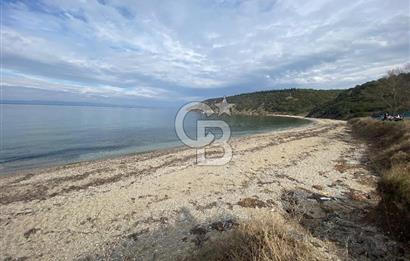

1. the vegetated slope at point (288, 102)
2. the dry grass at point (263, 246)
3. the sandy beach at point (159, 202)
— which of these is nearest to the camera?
the dry grass at point (263, 246)

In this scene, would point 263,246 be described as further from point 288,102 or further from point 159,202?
point 288,102

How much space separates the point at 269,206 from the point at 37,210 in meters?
8.45

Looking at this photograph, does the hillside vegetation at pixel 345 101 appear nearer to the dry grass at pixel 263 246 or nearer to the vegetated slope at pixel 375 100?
the vegetated slope at pixel 375 100

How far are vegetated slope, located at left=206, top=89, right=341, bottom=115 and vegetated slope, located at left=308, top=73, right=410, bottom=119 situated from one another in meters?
20.2

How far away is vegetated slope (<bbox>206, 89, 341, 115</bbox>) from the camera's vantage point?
11950cm

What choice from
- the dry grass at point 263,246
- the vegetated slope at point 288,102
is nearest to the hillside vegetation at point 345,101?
the vegetated slope at point 288,102

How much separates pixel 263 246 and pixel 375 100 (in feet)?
272

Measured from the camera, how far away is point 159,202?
975 centimetres

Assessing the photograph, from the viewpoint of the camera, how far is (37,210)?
9.74 metres

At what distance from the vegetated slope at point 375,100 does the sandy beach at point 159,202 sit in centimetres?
3536

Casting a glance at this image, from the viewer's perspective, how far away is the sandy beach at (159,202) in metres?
6.80

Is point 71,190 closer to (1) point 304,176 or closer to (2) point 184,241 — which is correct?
(2) point 184,241

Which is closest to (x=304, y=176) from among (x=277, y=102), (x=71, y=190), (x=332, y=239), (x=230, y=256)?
(x=332, y=239)

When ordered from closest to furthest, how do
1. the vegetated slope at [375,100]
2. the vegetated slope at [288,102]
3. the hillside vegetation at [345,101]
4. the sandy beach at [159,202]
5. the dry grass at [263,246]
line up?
A: the dry grass at [263,246] → the sandy beach at [159,202] → the vegetated slope at [375,100] → the hillside vegetation at [345,101] → the vegetated slope at [288,102]
